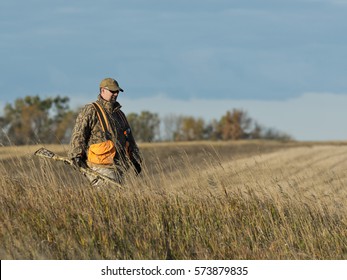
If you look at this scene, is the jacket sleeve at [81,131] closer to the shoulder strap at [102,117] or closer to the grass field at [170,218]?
the shoulder strap at [102,117]

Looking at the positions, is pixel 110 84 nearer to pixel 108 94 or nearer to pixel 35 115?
pixel 108 94

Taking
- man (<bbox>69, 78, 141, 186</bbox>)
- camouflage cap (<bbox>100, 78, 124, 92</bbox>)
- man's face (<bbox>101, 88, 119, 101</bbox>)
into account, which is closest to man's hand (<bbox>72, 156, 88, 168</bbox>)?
man (<bbox>69, 78, 141, 186</bbox>)

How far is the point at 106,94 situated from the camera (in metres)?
10.5

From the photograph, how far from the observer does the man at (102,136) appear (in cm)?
1045

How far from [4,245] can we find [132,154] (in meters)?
2.48

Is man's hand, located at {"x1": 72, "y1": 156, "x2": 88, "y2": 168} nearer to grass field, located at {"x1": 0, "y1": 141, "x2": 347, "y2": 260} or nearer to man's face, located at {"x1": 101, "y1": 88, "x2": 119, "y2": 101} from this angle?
grass field, located at {"x1": 0, "y1": 141, "x2": 347, "y2": 260}

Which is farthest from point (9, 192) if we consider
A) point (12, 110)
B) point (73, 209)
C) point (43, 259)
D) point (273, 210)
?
point (12, 110)

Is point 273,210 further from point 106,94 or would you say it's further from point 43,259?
point 43,259

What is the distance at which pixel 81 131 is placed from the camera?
10.4 meters

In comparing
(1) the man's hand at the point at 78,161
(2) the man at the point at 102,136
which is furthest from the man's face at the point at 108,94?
(1) the man's hand at the point at 78,161

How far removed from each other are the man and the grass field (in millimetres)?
271

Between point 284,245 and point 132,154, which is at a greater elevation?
point 132,154
